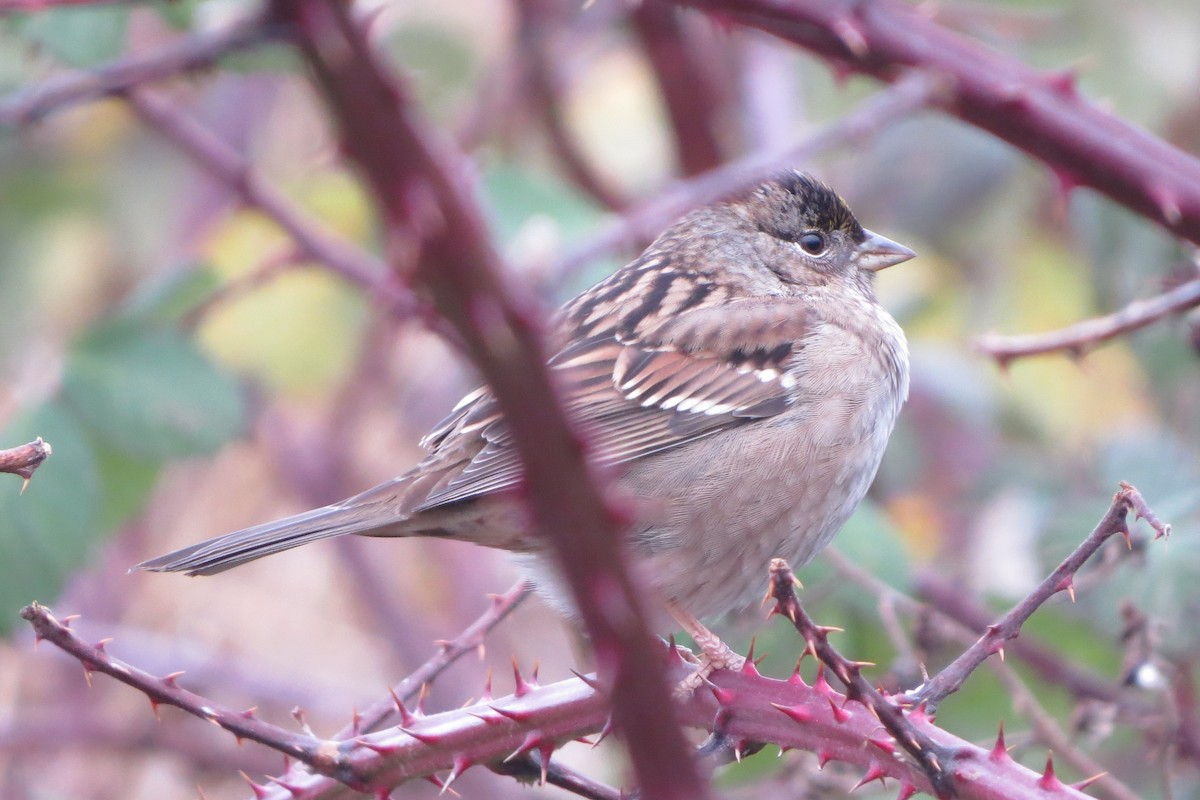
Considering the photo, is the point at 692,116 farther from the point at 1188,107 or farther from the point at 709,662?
the point at 709,662

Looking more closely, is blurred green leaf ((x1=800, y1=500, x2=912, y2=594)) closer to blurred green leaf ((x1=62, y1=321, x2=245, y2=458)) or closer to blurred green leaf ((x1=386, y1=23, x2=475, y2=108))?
blurred green leaf ((x1=62, y1=321, x2=245, y2=458))

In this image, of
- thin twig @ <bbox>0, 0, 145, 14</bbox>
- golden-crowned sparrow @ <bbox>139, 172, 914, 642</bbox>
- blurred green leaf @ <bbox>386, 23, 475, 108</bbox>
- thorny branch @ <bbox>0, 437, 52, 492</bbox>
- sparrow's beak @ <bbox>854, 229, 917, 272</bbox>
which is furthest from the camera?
blurred green leaf @ <bbox>386, 23, 475, 108</bbox>

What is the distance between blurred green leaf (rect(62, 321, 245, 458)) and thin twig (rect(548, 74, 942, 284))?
0.73 metres

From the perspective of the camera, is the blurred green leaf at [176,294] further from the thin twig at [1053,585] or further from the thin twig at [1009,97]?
the thin twig at [1053,585]

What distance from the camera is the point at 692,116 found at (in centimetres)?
406

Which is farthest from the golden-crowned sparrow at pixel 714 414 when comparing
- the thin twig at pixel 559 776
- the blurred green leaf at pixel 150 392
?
the thin twig at pixel 559 776

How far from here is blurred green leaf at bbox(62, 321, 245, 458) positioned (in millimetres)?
2494

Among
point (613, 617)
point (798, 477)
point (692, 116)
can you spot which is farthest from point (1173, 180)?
point (692, 116)

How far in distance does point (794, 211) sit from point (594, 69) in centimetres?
242

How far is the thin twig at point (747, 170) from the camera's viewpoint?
2258mm

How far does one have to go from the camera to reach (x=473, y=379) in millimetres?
2051

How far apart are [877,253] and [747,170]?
0.55 metres

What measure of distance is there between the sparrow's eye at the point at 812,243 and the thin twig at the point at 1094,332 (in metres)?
1.11

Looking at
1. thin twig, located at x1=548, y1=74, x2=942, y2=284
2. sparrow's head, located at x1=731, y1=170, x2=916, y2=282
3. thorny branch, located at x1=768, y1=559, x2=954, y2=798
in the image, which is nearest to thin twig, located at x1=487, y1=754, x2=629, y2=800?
thorny branch, located at x1=768, y1=559, x2=954, y2=798
